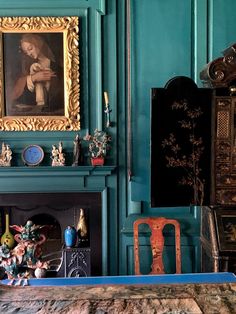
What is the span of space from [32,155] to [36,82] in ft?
2.07

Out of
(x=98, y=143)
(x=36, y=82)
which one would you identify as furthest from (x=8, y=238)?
(x=36, y=82)

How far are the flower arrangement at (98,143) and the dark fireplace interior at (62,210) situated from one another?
363 millimetres

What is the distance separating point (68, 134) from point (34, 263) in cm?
113

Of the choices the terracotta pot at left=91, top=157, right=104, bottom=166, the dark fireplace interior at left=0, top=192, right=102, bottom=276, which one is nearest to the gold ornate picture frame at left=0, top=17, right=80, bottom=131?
the terracotta pot at left=91, top=157, right=104, bottom=166

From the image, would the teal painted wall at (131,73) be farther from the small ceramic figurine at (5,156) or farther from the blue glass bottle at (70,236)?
the blue glass bottle at (70,236)

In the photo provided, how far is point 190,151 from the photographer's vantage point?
3.21m

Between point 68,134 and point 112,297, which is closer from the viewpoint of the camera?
point 112,297

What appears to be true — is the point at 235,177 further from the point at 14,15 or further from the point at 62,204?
the point at 14,15

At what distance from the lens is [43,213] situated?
376 cm

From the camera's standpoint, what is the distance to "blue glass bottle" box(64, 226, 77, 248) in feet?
11.3

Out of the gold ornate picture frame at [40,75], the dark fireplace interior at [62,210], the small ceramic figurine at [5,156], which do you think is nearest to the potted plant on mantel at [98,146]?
the gold ornate picture frame at [40,75]

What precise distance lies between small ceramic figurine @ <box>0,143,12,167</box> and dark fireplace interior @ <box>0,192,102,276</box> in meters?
0.28

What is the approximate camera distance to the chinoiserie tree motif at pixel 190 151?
3184 millimetres

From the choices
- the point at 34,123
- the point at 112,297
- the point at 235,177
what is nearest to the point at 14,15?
the point at 34,123
